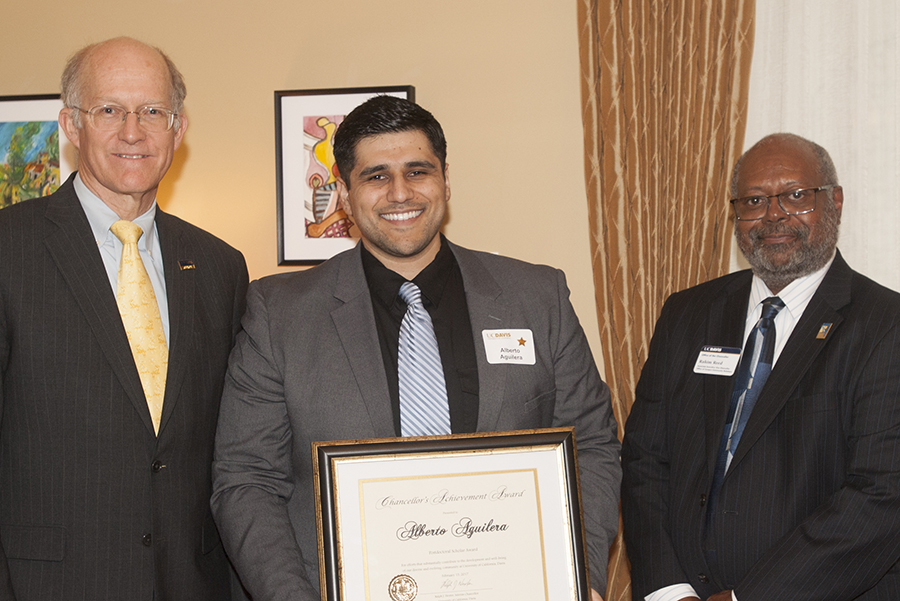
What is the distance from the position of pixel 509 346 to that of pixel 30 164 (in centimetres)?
308

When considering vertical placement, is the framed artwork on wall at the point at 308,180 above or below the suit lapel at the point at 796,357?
above

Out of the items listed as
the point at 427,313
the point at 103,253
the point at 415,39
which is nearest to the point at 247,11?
the point at 415,39

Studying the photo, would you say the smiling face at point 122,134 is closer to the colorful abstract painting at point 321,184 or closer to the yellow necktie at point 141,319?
the yellow necktie at point 141,319

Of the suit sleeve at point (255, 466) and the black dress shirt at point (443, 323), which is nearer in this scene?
the suit sleeve at point (255, 466)

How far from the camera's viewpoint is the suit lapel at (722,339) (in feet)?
7.97

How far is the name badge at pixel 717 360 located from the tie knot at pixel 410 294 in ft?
3.33

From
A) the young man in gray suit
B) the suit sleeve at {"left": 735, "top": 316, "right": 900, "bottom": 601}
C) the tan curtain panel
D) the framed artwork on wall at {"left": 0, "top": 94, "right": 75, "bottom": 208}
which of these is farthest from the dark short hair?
the framed artwork on wall at {"left": 0, "top": 94, "right": 75, "bottom": 208}

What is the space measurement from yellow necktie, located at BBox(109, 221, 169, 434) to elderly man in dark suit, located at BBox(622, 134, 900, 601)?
5.31 ft

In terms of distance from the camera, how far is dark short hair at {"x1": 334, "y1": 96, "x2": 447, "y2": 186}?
2287mm

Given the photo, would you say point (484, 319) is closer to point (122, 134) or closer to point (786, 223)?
point (786, 223)

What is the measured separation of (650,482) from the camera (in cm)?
261

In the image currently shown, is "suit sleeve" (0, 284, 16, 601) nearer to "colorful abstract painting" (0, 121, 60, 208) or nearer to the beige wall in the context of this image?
the beige wall

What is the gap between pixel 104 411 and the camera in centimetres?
212

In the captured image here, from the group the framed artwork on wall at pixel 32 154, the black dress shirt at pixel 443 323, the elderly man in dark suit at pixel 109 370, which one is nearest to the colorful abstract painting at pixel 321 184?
the framed artwork on wall at pixel 32 154
